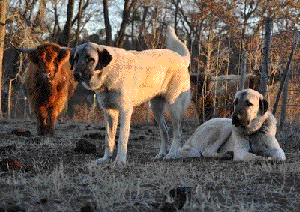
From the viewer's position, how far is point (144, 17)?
30375 millimetres

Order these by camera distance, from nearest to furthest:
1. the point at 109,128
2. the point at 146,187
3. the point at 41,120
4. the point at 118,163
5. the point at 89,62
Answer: the point at 146,187
the point at 89,62
the point at 118,163
the point at 109,128
the point at 41,120

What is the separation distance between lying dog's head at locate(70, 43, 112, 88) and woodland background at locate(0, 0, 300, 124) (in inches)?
141

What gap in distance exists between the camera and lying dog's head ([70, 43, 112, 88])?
4.74m

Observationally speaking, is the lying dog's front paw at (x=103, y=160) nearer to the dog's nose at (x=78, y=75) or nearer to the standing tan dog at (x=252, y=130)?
the dog's nose at (x=78, y=75)

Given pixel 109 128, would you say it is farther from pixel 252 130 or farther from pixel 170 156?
pixel 252 130

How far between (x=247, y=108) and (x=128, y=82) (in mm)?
1368

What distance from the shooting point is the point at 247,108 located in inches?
201

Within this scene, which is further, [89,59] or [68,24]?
[68,24]

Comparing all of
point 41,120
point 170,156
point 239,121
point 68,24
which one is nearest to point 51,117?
point 41,120

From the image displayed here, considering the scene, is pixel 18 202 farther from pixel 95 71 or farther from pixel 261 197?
pixel 95 71

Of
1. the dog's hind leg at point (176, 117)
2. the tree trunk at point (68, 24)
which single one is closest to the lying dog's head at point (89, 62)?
the dog's hind leg at point (176, 117)

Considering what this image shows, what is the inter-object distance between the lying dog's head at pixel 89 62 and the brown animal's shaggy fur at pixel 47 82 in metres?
2.76

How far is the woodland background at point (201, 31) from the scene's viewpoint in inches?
393

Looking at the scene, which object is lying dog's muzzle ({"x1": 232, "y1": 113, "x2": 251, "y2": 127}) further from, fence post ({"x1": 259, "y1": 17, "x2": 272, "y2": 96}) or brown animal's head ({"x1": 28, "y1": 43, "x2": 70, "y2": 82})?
brown animal's head ({"x1": 28, "y1": 43, "x2": 70, "y2": 82})
